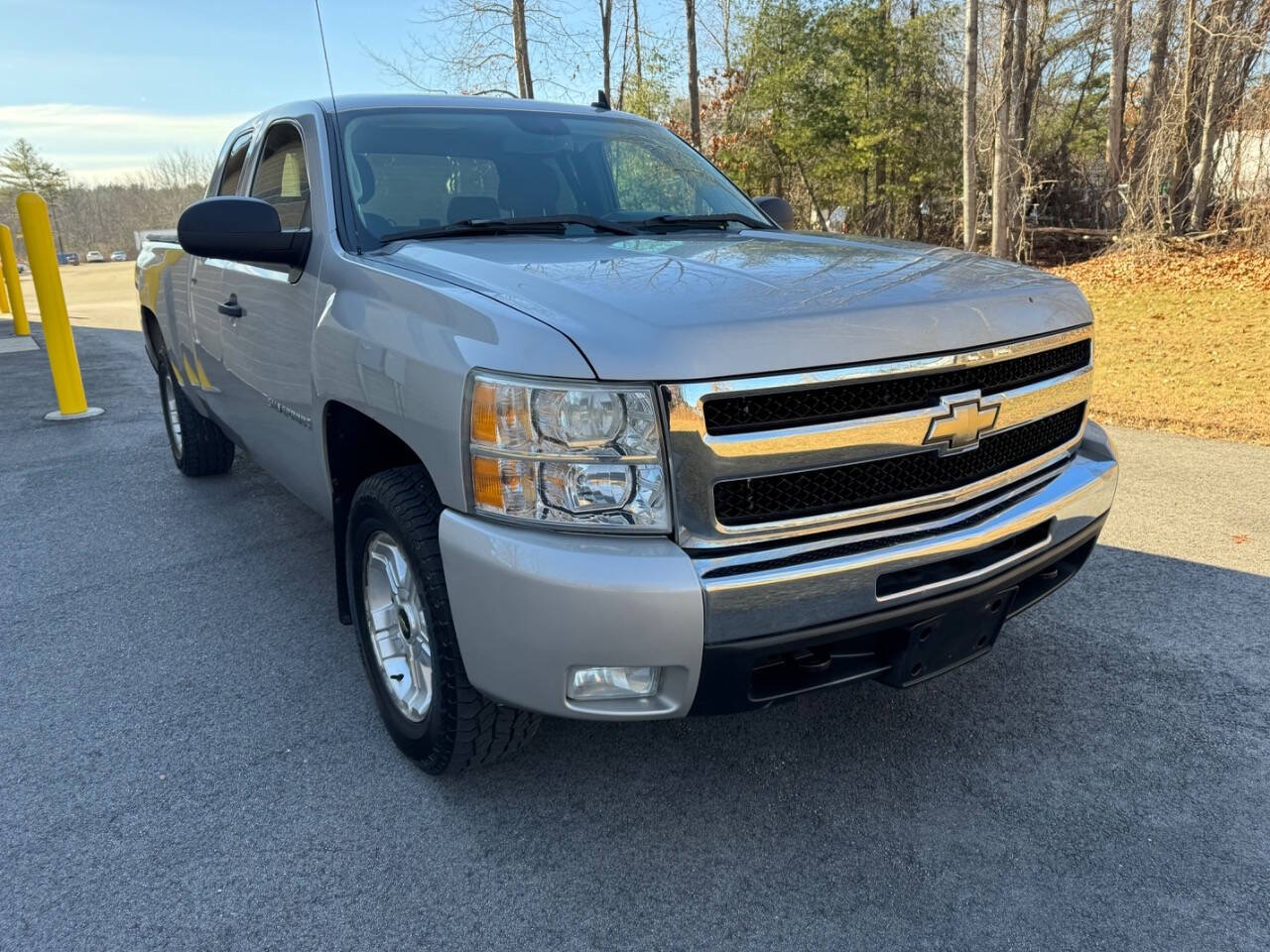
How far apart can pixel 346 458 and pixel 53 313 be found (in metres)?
6.61

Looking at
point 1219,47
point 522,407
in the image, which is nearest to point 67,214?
point 1219,47

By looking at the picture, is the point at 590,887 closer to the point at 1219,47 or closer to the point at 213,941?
the point at 213,941

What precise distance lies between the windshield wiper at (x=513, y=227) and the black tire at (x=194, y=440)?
300 centimetres

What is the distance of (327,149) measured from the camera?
311 cm

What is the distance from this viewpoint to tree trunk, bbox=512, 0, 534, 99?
43.2 ft

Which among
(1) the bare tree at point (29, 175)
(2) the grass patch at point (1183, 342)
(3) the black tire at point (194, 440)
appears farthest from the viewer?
(1) the bare tree at point (29, 175)

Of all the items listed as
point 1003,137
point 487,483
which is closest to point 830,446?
point 487,483

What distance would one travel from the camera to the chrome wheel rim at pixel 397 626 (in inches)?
100

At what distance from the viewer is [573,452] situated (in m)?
1.95

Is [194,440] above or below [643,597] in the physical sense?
below

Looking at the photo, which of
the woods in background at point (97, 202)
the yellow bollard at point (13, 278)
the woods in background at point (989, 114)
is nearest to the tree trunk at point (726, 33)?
the woods in background at point (989, 114)

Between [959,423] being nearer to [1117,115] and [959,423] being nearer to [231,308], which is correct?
[231,308]

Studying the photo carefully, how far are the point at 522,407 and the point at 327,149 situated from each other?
5.56 ft

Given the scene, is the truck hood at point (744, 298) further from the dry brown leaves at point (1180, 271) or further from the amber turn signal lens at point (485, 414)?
the dry brown leaves at point (1180, 271)
